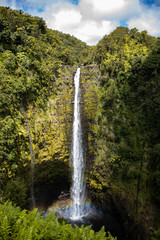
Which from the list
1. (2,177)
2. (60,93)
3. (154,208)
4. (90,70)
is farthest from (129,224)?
(90,70)

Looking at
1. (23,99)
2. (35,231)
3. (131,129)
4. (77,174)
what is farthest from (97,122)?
(35,231)

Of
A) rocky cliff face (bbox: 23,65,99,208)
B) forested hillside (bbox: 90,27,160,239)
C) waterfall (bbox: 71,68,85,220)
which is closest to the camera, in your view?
forested hillside (bbox: 90,27,160,239)

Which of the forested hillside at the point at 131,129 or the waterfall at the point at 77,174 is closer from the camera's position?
the forested hillside at the point at 131,129

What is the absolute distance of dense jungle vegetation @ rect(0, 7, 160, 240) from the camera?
492 inches

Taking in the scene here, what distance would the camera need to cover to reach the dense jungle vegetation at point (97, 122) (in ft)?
41.0

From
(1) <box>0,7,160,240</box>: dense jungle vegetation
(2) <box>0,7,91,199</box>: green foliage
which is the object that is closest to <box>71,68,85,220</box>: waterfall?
(1) <box>0,7,160,240</box>: dense jungle vegetation

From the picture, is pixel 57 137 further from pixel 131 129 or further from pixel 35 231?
pixel 35 231

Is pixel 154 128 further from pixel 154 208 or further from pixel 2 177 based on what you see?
pixel 2 177

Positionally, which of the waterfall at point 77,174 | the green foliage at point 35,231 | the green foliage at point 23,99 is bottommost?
the waterfall at point 77,174

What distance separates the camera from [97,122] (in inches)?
719

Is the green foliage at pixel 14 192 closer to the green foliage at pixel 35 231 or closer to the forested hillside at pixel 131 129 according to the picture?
the green foliage at pixel 35 231

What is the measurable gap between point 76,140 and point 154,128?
30.3 ft

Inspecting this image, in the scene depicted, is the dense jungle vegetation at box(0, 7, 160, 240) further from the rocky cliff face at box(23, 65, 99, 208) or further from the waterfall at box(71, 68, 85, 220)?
the waterfall at box(71, 68, 85, 220)

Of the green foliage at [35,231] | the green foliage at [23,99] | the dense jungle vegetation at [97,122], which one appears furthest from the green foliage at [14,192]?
the green foliage at [35,231]
